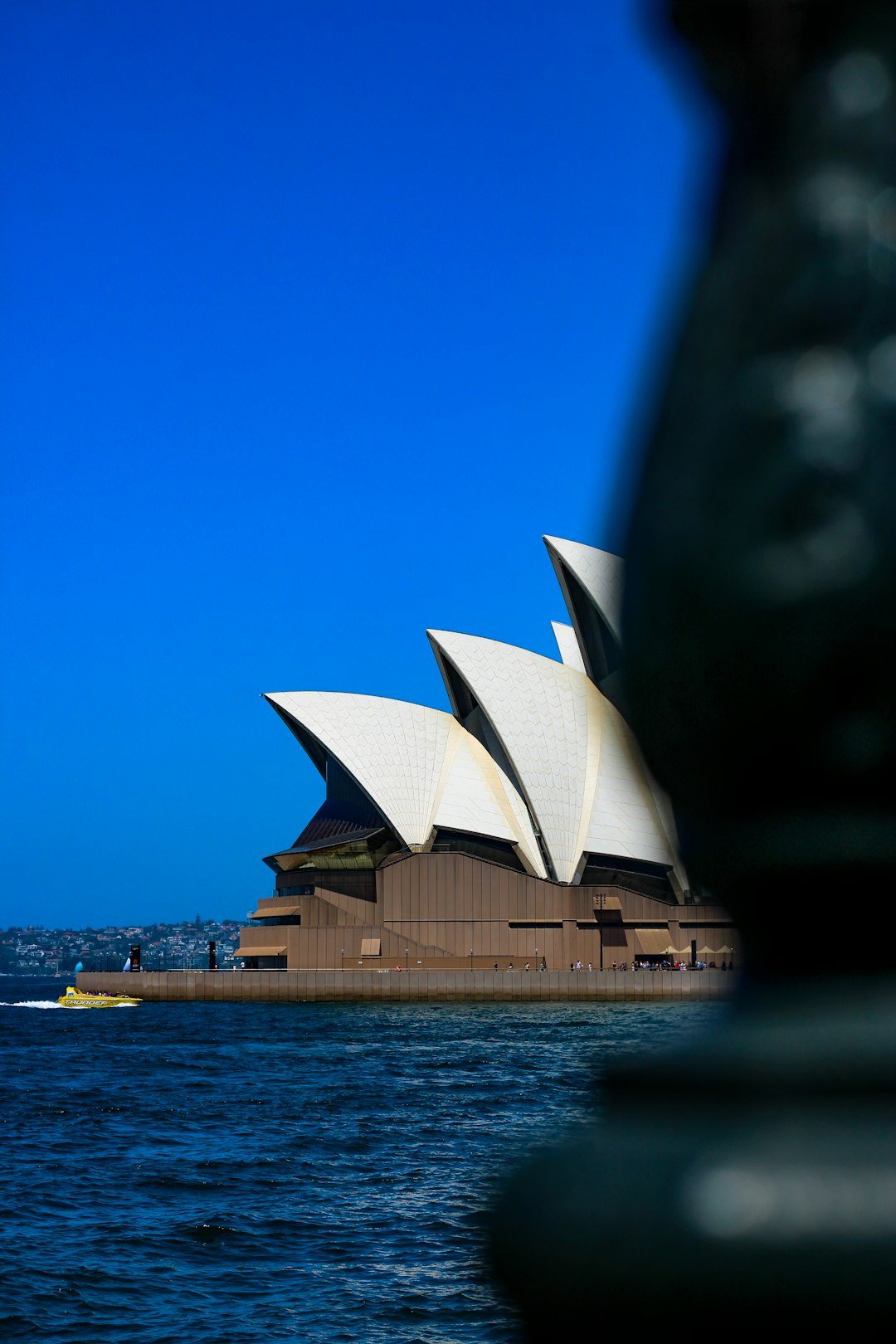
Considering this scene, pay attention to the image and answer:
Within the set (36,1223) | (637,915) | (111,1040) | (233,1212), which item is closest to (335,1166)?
(233,1212)

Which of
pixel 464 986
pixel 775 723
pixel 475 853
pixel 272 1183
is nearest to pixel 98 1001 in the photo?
pixel 464 986

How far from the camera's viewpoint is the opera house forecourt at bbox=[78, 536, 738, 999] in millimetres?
47625

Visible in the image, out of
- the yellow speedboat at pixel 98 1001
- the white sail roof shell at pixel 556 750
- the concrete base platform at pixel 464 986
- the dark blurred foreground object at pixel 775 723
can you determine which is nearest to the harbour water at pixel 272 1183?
the dark blurred foreground object at pixel 775 723

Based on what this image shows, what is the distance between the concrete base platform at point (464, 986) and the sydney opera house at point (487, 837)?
4.85 ft

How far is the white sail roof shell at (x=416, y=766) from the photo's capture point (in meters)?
48.8

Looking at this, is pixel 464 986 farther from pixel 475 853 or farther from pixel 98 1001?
pixel 98 1001

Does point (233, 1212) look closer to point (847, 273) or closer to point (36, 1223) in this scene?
point (36, 1223)

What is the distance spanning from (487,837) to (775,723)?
158 ft

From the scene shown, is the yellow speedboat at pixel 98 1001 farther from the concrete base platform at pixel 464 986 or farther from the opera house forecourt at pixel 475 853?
the concrete base platform at pixel 464 986

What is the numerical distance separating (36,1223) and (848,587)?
11.8 meters

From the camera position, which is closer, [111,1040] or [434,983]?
[111,1040]

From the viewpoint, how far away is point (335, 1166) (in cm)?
1323

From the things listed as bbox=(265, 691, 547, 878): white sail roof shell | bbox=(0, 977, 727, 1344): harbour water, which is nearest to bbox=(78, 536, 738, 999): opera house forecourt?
bbox=(265, 691, 547, 878): white sail roof shell

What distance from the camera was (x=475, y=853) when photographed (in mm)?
49281
